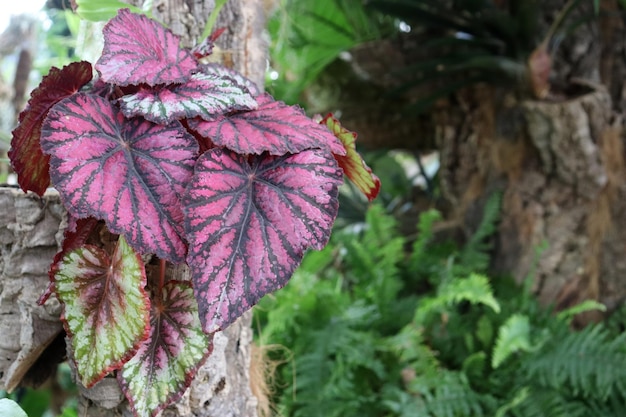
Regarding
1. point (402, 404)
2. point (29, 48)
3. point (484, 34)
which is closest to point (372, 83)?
→ point (484, 34)

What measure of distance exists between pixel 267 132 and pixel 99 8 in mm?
294

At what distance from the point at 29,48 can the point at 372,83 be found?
1731 millimetres

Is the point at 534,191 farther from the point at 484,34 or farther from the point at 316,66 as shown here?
the point at 316,66

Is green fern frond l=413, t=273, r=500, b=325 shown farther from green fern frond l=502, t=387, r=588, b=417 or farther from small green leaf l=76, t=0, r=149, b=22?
small green leaf l=76, t=0, r=149, b=22

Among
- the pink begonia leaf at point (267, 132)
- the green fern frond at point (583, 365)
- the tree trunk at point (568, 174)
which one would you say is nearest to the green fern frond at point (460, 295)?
the green fern frond at point (583, 365)

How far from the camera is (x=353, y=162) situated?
64 cm

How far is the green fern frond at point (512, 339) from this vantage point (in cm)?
121

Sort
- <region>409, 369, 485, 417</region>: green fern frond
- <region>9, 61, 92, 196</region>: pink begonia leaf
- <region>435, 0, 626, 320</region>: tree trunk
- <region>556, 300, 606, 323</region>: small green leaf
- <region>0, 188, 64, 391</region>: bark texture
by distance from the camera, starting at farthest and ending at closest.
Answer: <region>435, 0, 626, 320</region>: tree trunk → <region>556, 300, 606, 323</region>: small green leaf → <region>409, 369, 485, 417</region>: green fern frond → <region>0, 188, 64, 391</region>: bark texture → <region>9, 61, 92, 196</region>: pink begonia leaf

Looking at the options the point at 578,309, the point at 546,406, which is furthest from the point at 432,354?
the point at 578,309

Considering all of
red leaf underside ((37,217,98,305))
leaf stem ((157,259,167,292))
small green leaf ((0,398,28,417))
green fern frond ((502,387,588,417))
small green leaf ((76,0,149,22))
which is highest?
small green leaf ((76,0,149,22))

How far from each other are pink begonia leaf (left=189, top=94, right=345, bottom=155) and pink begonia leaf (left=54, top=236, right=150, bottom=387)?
14 centimetres

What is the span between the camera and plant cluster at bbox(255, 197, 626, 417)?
3.89 ft

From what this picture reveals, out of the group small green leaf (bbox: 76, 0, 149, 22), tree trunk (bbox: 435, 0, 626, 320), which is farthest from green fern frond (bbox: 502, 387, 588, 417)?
small green leaf (bbox: 76, 0, 149, 22)

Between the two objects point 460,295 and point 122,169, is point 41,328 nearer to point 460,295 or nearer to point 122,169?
point 122,169
